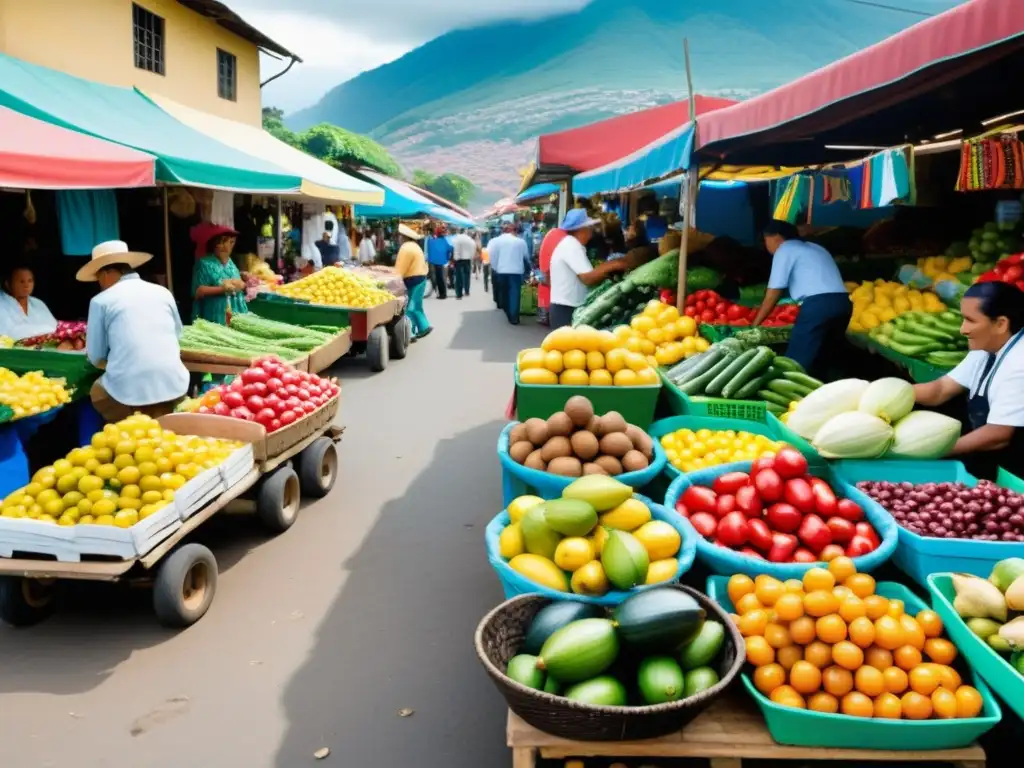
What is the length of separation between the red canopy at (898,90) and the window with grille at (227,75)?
11.8 metres

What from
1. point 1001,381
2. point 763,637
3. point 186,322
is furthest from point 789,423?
point 186,322

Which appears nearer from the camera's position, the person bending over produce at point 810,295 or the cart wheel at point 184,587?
the cart wheel at point 184,587

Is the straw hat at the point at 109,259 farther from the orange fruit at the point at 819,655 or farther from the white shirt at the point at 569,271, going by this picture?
the orange fruit at the point at 819,655

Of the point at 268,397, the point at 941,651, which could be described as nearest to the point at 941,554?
the point at 941,651

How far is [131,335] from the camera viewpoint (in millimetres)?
5266

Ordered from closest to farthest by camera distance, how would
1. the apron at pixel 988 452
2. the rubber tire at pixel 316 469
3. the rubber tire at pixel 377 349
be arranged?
the apron at pixel 988 452
the rubber tire at pixel 316 469
the rubber tire at pixel 377 349

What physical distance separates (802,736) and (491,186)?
167 metres

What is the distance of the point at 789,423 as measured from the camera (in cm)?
414

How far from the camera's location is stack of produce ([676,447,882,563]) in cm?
Result: 309

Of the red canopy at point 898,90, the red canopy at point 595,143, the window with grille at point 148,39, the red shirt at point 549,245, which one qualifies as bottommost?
the red shirt at point 549,245

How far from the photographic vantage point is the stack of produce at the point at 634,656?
236 cm

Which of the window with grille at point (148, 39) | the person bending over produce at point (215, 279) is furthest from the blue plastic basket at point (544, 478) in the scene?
the window with grille at point (148, 39)

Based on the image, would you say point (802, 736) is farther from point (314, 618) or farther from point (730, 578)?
point (314, 618)

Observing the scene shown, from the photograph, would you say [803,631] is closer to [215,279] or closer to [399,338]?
[215,279]
